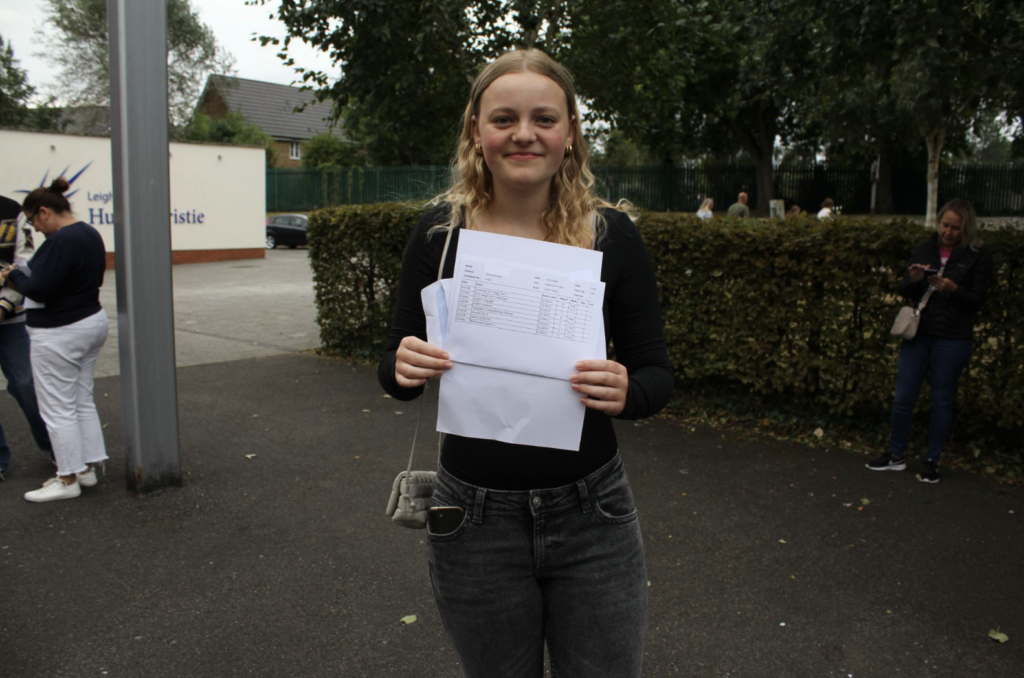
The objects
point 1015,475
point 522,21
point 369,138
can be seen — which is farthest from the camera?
point 369,138

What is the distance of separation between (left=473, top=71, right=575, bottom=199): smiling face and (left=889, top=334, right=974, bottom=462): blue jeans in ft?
15.0

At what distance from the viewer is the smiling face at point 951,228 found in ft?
17.6

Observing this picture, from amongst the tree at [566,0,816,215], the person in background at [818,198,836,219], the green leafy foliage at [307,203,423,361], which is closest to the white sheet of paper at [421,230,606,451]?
the tree at [566,0,816,215]

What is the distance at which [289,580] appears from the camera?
13.4ft

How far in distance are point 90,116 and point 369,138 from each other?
50.1 ft

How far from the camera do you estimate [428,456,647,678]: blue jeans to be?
5.90 feet

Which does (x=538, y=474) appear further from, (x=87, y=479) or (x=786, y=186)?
(x=786, y=186)

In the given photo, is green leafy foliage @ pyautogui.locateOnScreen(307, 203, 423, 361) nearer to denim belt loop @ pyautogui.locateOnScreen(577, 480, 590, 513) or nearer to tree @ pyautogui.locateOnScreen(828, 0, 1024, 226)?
tree @ pyautogui.locateOnScreen(828, 0, 1024, 226)

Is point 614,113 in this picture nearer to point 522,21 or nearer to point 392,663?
point 522,21

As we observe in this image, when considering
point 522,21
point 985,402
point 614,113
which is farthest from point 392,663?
point 614,113

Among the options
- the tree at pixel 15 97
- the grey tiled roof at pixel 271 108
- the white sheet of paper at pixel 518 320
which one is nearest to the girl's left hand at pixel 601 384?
the white sheet of paper at pixel 518 320

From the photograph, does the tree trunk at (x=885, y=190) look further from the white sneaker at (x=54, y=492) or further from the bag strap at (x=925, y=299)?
the white sneaker at (x=54, y=492)

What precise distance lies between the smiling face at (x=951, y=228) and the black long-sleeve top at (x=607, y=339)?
4.31 meters

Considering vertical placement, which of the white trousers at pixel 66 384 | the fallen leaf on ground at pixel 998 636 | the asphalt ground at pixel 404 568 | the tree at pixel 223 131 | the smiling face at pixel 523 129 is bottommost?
the asphalt ground at pixel 404 568
